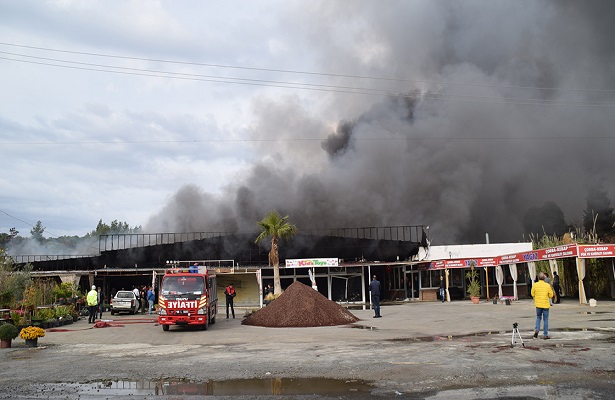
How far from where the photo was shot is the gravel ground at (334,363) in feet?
26.0

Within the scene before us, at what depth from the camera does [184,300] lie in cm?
1936

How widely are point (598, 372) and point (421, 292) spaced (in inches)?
1267

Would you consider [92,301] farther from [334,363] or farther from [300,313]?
[334,363]

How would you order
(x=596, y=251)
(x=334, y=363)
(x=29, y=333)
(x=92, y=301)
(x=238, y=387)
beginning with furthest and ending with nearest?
1. (x=596, y=251)
2. (x=92, y=301)
3. (x=29, y=333)
4. (x=334, y=363)
5. (x=238, y=387)

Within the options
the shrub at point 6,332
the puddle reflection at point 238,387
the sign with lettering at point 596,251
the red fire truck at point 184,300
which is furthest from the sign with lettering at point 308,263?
the puddle reflection at point 238,387

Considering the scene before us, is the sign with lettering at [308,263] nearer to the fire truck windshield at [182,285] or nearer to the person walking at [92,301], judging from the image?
the person walking at [92,301]

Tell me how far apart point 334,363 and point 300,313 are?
10.3 m

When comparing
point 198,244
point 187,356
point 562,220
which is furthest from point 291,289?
point 562,220

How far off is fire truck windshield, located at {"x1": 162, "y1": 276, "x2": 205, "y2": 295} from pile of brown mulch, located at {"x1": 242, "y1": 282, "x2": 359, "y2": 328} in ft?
9.24

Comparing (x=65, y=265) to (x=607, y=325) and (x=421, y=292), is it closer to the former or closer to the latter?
(x=421, y=292)

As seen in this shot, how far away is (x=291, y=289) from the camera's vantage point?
72.3 feet

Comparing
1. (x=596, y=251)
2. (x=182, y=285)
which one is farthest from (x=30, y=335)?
(x=596, y=251)

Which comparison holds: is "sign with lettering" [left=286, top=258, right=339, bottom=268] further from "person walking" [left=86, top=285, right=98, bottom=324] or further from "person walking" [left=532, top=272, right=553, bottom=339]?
"person walking" [left=532, top=272, right=553, bottom=339]

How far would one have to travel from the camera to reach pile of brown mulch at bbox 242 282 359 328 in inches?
800
